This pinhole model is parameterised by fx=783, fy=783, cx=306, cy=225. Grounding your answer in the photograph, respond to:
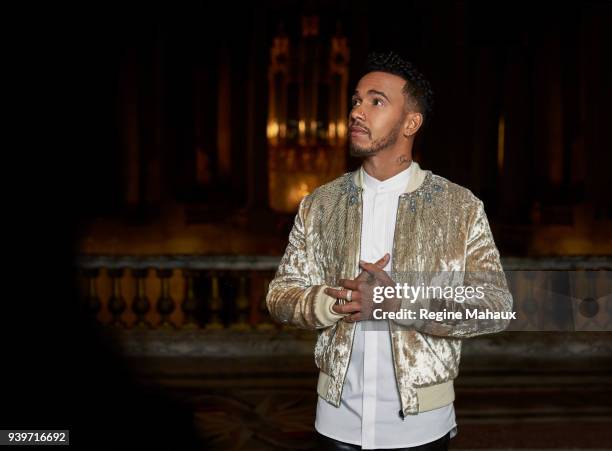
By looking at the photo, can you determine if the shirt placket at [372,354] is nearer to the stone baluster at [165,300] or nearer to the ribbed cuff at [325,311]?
the ribbed cuff at [325,311]

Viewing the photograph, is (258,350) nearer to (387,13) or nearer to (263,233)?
(263,233)

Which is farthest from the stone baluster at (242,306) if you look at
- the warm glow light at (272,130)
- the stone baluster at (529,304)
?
the warm glow light at (272,130)

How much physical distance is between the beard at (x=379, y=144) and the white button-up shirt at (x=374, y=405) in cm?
19

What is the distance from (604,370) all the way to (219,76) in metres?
5.74

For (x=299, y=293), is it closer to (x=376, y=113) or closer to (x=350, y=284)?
(x=350, y=284)

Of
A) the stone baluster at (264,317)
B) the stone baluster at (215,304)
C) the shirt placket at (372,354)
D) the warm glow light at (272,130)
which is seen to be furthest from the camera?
the warm glow light at (272,130)

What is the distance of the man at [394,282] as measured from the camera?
1.79 meters

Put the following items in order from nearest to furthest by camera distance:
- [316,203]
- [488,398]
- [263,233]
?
[316,203], [488,398], [263,233]

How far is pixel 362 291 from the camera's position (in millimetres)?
1703

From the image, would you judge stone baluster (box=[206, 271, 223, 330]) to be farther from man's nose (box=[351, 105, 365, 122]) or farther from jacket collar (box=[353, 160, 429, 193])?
man's nose (box=[351, 105, 365, 122])

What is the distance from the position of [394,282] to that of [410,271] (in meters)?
0.10

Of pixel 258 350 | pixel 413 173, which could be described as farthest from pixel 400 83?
pixel 258 350

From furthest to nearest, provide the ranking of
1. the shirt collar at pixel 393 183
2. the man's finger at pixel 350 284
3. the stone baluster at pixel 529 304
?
the stone baluster at pixel 529 304, the shirt collar at pixel 393 183, the man's finger at pixel 350 284

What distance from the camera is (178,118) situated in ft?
31.1
